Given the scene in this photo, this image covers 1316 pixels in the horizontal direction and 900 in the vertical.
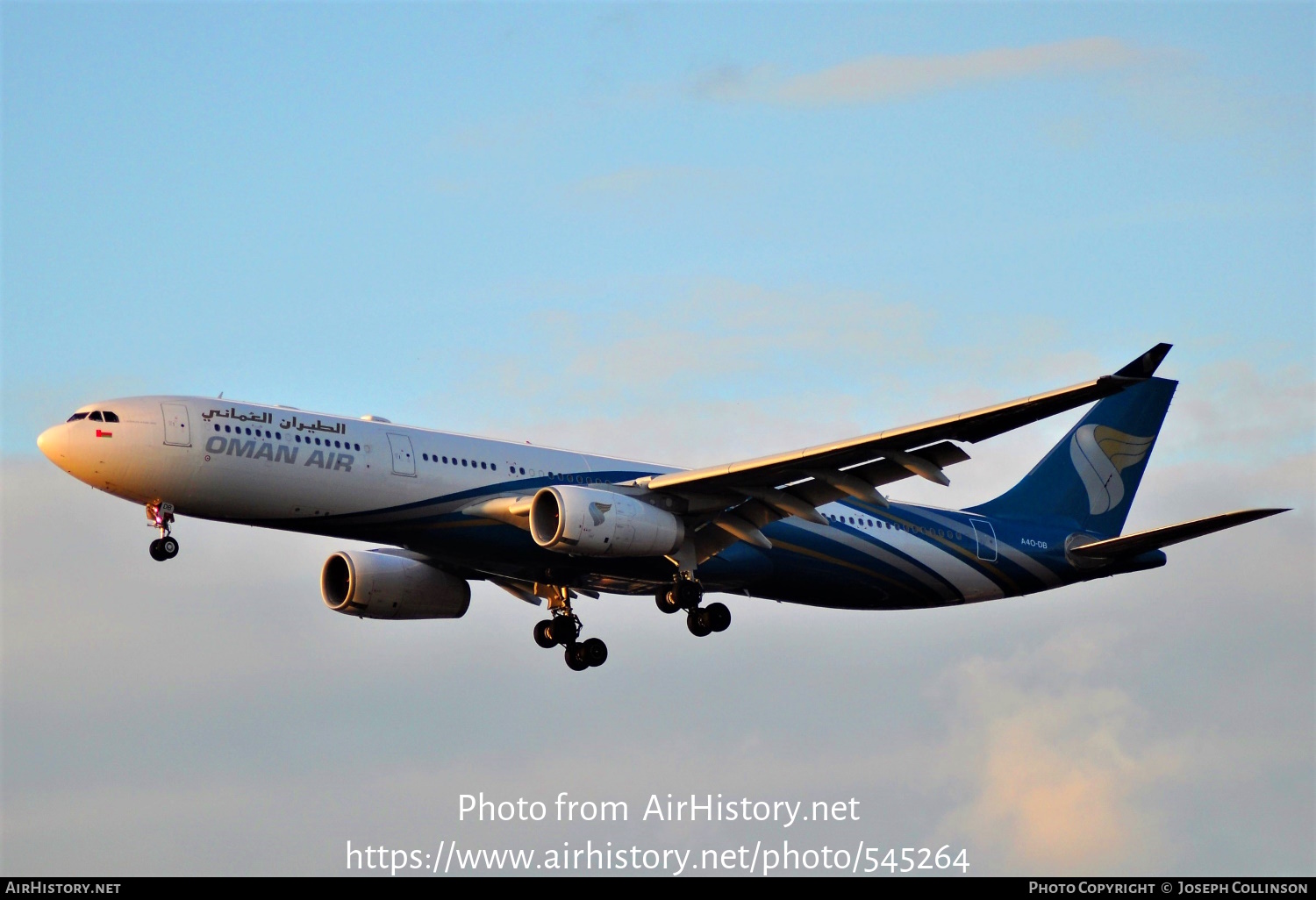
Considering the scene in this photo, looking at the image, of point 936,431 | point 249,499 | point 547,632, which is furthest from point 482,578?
point 936,431

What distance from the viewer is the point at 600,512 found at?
133 feet

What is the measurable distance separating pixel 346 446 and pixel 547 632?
9.89 m

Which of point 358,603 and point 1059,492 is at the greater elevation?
point 1059,492

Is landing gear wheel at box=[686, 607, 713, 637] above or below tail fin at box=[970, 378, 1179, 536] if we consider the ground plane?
below

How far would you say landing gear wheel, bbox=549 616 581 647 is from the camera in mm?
47594

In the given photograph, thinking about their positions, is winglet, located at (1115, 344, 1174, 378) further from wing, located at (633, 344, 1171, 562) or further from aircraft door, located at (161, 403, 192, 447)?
aircraft door, located at (161, 403, 192, 447)

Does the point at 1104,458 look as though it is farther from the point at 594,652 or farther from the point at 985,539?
the point at 594,652

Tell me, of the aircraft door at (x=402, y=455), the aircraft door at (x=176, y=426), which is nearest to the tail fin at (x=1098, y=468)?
the aircraft door at (x=402, y=455)

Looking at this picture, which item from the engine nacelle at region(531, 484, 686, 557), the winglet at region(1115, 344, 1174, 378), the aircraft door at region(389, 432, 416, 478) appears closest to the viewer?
the winglet at region(1115, 344, 1174, 378)

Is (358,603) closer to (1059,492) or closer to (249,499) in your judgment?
(249,499)

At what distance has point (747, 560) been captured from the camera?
44875mm

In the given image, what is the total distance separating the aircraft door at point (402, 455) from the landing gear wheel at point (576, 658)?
9.08 m

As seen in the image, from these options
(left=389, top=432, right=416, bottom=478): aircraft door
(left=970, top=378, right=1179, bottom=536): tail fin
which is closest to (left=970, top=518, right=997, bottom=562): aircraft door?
(left=970, top=378, right=1179, bottom=536): tail fin

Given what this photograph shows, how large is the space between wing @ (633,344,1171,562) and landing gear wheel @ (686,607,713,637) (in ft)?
4.61
